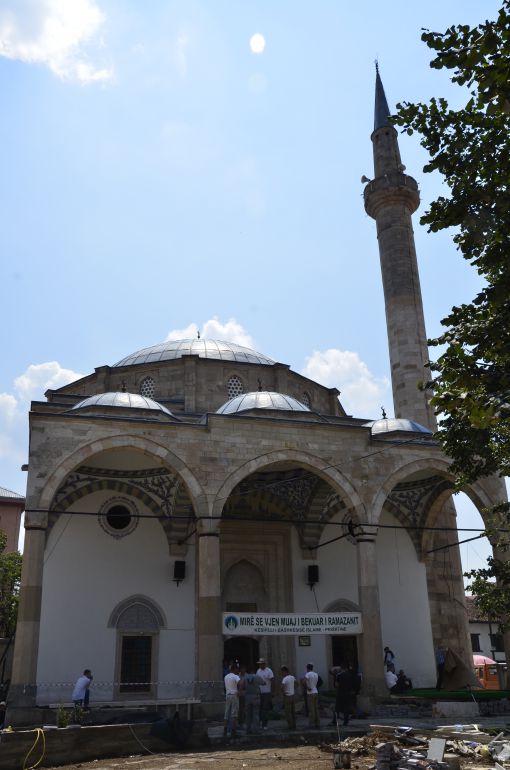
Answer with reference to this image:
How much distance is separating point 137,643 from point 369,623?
4308 mm

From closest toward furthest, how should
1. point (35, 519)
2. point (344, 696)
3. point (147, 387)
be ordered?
point (344, 696) → point (35, 519) → point (147, 387)

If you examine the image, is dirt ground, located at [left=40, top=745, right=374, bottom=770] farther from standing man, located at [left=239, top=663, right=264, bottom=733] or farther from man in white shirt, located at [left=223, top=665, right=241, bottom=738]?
standing man, located at [left=239, top=663, right=264, bottom=733]

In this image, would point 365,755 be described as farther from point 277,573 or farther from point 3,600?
point 3,600

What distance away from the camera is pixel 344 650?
544 inches

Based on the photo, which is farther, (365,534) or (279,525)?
(279,525)

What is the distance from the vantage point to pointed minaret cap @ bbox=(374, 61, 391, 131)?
64.0 feet

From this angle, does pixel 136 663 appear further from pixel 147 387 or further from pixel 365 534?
pixel 147 387

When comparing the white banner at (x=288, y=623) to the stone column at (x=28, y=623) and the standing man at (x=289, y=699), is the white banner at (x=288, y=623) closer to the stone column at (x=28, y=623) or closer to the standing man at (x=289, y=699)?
the standing man at (x=289, y=699)

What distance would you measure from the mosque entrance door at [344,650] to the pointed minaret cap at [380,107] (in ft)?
43.7

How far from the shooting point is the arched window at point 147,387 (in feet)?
53.2

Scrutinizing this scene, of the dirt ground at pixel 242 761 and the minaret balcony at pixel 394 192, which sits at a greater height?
the minaret balcony at pixel 394 192

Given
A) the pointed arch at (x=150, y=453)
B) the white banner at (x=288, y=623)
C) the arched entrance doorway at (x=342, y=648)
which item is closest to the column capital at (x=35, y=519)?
the pointed arch at (x=150, y=453)

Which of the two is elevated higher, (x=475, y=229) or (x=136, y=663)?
(x=475, y=229)

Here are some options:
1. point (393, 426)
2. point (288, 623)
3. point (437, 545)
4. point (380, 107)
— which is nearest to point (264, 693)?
point (288, 623)
